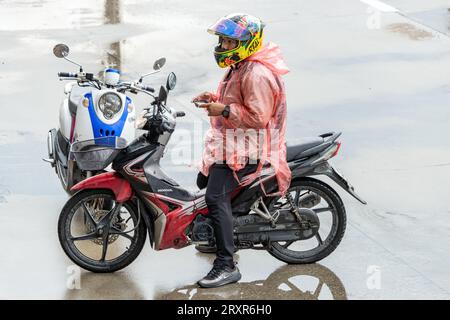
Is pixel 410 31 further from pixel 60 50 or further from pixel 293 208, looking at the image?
pixel 60 50

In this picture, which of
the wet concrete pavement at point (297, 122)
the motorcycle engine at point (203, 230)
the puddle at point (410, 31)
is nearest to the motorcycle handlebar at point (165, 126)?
the motorcycle engine at point (203, 230)

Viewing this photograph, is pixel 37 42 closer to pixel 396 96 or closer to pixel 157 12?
pixel 157 12

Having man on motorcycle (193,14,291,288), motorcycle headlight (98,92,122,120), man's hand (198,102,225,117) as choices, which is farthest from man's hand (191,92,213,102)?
motorcycle headlight (98,92,122,120)

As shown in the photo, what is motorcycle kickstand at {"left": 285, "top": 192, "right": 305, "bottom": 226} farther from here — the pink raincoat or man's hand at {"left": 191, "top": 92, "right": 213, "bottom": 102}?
man's hand at {"left": 191, "top": 92, "right": 213, "bottom": 102}

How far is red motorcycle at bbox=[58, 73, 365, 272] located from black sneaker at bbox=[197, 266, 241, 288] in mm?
243

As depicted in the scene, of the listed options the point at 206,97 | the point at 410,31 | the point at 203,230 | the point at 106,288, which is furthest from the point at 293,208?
the point at 410,31

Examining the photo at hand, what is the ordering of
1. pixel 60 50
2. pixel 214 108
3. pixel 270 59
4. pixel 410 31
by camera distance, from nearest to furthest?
pixel 214 108 → pixel 270 59 → pixel 60 50 → pixel 410 31

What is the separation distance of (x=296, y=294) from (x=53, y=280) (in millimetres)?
1732

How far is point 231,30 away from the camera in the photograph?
282 inches

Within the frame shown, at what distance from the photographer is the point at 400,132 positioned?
10547 mm

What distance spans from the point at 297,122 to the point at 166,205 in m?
3.55

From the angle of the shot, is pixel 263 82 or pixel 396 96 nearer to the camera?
pixel 263 82

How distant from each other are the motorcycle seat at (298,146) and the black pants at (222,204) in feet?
0.89
